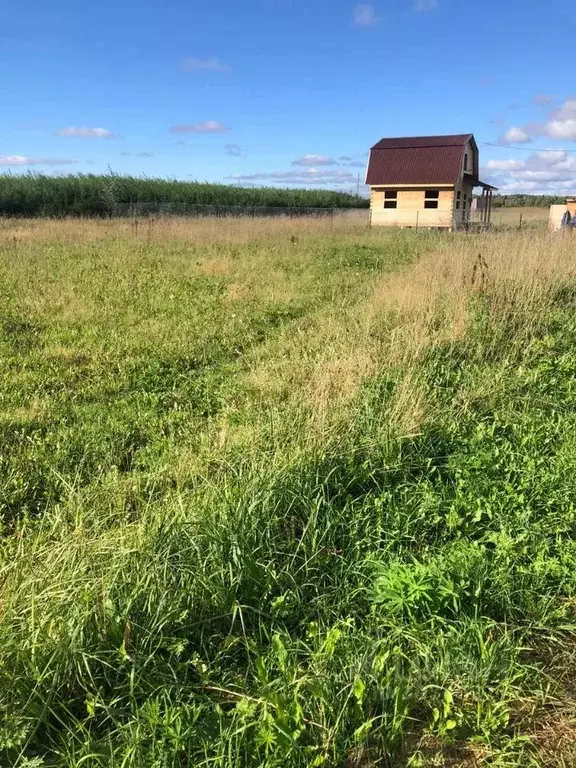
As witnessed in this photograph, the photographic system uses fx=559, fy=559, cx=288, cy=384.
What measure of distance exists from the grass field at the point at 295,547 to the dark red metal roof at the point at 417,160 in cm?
2622

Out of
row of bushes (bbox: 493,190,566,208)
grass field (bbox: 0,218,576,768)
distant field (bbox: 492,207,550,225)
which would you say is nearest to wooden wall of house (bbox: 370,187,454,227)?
distant field (bbox: 492,207,550,225)

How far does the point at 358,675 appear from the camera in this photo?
6.94 feet

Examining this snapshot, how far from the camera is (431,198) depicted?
1238 inches

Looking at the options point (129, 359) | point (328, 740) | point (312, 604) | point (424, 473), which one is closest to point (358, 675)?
point (328, 740)

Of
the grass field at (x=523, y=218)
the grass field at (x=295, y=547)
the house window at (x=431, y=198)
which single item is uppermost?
the house window at (x=431, y=198)

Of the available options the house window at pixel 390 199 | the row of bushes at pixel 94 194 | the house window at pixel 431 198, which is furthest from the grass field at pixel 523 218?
the row of bushes at pixel 94 194

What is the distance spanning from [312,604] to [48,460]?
237 cm

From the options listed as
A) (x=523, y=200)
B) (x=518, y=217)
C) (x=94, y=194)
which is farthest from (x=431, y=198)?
(x=523, y=200)

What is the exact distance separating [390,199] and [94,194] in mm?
17802

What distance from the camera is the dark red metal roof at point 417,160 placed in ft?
101

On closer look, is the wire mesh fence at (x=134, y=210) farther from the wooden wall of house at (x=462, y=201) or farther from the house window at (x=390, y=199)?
the wooden wall of house at (x=462, y=201)

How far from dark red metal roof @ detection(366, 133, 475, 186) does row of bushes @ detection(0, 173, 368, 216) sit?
14459mm

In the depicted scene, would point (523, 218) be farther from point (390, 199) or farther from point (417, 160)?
point (390, 199)

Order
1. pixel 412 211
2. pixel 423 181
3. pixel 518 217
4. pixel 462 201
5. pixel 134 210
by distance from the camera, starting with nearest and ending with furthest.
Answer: pixel 423 181
pixel 134 210
pixel 412 211
pixel 462 201
pixel 518 217
